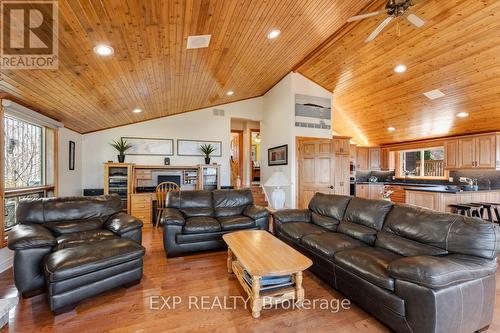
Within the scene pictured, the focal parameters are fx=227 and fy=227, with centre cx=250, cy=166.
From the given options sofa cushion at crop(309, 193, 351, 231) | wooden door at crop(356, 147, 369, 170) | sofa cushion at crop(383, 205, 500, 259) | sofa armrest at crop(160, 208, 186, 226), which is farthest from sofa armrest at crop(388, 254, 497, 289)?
wooden door at crop(356, 147, 369, 170)

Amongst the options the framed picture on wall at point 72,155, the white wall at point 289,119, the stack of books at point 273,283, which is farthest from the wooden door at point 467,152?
the framed picture on wall at point 72,155

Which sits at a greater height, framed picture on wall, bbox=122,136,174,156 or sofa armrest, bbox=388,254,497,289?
framed picture on wall, bbox=122,136,174,156

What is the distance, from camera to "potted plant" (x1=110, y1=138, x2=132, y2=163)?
573 cm

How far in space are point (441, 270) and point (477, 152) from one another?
5.71m

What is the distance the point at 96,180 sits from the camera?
5.85 meters

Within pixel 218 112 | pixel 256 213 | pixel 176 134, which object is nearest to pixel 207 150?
pixel 176 134

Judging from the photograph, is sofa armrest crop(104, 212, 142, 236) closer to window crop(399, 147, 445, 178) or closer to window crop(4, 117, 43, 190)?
window crop(4, 117, 43, 190)

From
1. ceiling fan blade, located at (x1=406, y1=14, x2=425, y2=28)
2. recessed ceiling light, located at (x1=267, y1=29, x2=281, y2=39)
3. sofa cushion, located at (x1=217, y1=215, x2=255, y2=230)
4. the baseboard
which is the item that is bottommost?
the baseboard

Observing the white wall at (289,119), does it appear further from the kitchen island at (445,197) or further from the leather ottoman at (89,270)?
the leather ottoman at (89,270)

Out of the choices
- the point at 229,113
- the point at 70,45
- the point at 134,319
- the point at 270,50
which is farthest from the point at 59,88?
the point at 229,113

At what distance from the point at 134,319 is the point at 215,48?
11.2 ft

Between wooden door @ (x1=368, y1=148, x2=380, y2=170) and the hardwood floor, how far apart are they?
6356 millimetres

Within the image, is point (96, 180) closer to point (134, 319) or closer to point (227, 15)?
point (134, 319)

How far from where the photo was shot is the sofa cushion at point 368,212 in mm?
2758
